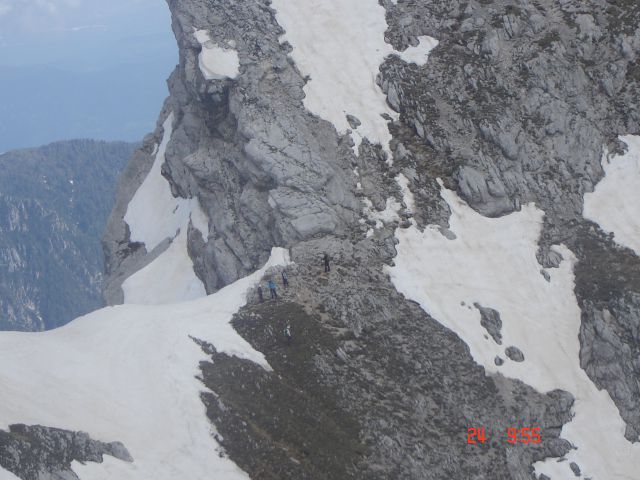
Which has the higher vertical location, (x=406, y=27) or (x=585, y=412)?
(x=406, y=27)

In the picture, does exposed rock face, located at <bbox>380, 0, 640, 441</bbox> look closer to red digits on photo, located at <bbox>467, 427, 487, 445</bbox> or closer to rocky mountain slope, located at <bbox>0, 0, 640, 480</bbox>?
rocky mountain slope, located at <bbox>0, 0, 640, 480</bbox>

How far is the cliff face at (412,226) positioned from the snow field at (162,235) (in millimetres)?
662

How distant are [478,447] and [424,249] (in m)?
12.2

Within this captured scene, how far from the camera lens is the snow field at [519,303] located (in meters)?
36.3

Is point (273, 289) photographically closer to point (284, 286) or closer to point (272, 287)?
point (272, 287)

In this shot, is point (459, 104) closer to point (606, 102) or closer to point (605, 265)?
point (606, 102)

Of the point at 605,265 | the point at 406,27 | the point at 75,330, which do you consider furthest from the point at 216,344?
the point at 406,27

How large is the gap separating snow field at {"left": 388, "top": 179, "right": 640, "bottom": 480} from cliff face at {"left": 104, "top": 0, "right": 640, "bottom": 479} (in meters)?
0.11

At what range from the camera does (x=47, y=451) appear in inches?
1076

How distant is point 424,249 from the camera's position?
42.8 m

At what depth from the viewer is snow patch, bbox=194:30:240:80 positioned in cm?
5006
